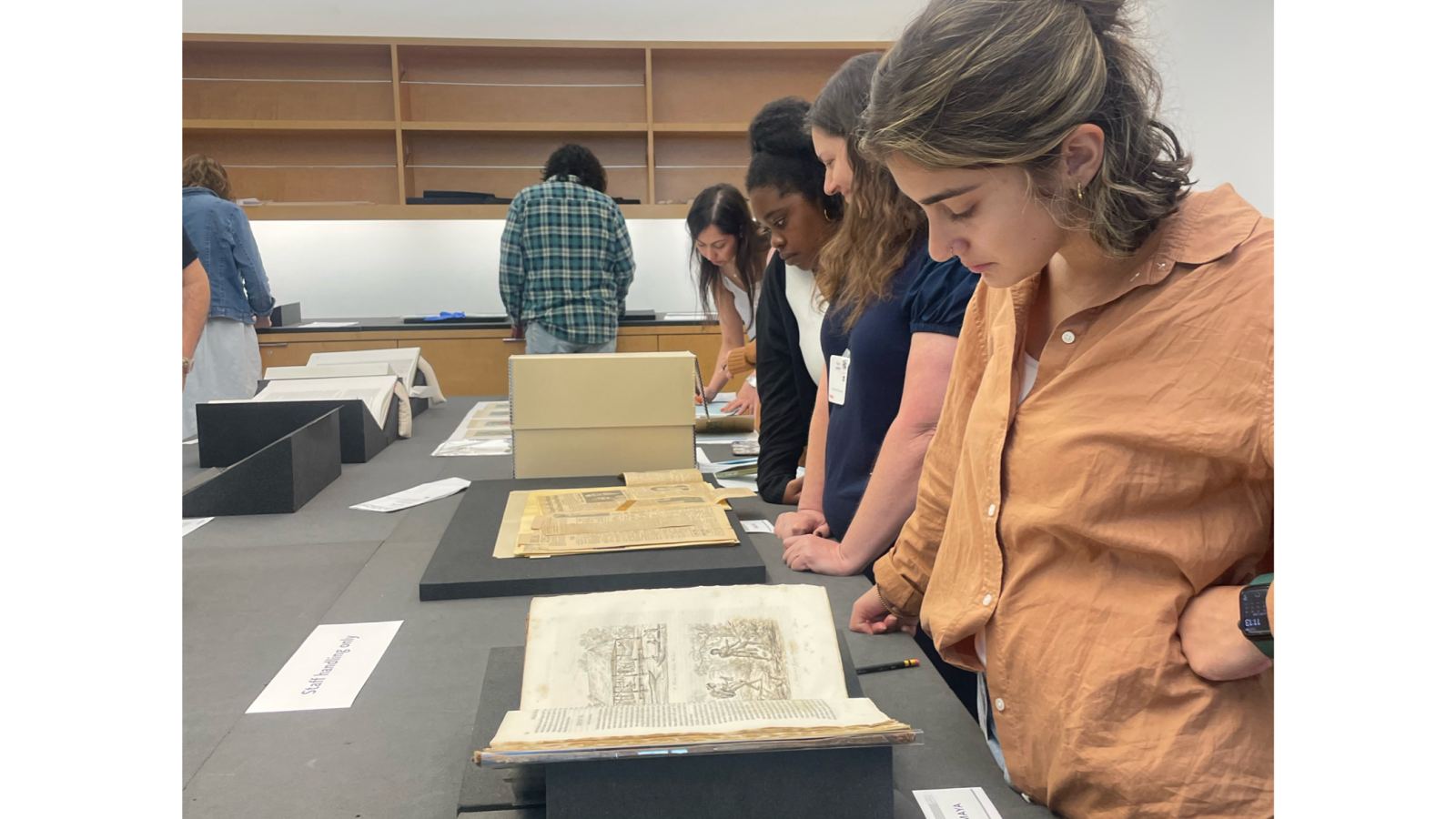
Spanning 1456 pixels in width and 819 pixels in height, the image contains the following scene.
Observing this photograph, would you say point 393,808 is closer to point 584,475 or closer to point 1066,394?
point 1066,394

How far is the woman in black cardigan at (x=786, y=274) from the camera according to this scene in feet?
5.68

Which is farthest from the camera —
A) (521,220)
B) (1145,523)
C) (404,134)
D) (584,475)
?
(404,134)

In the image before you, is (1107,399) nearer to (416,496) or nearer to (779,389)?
(779,389)

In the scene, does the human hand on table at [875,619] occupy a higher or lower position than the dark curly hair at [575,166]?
lower

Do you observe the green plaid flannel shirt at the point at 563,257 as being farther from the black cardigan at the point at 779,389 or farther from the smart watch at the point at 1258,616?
the smart watch at the point at 1258,616

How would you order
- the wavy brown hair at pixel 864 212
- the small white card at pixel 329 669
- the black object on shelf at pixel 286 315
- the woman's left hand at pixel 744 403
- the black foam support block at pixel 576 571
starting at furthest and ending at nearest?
the black object on shelf at pixel 286 315
the woman's left hand at pixel 744 403
the wavy brown hair at pixel 864 212
the black foam support block at pixel 576 571
the small white card at pixel 329 669

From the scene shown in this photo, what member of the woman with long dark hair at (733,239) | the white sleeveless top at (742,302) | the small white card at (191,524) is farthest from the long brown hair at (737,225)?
the small white card at (191,524)

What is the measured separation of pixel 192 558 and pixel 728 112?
14.7 feet

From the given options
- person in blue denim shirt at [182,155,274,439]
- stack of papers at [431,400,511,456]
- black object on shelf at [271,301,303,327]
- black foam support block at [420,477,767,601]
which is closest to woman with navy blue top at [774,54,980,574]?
black foam support block at [420,477,767,601]

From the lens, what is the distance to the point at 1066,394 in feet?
2.77

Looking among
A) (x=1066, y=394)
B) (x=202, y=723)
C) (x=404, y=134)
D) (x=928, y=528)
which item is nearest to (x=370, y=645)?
(x=202, y=723)

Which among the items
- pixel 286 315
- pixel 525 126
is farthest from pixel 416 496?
pixel 525 126

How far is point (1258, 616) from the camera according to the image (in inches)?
28.1

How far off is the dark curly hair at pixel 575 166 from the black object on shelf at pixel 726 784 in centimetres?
378
